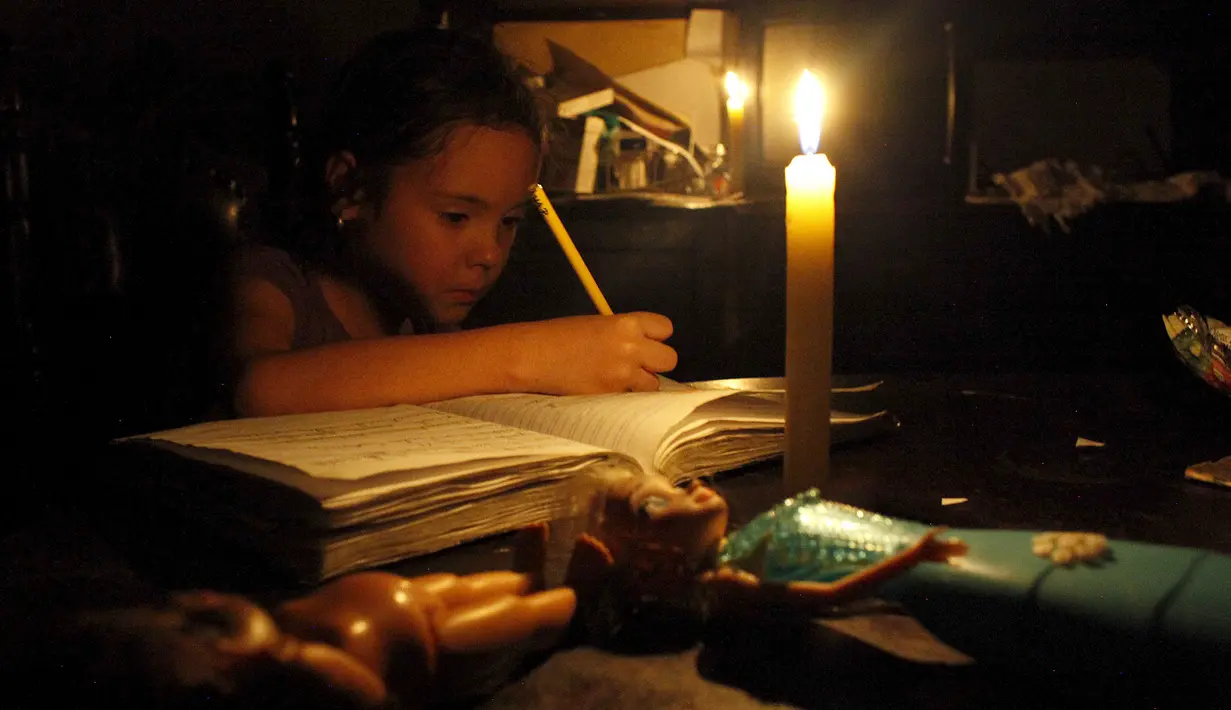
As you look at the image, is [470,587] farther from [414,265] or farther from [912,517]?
[414,265]

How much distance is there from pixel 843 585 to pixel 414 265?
814mm

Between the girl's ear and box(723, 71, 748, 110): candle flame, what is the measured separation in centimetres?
118

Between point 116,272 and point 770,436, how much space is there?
899 millimetres

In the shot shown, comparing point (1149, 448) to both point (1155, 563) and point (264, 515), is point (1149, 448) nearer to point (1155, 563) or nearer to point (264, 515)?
point (1155, 563)

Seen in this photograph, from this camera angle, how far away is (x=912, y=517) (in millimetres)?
498

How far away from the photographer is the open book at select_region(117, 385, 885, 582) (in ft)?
1.37

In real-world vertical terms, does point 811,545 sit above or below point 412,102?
below

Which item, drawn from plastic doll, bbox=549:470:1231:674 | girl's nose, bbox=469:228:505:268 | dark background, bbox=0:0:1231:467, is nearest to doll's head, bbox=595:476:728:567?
plastic doll, bbox=549:470:1231:674

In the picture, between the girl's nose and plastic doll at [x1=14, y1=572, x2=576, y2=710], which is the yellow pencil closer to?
the girl's nose

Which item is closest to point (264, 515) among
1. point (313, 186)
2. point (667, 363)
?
point (667, 363)

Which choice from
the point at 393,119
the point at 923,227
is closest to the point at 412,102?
the point at 393,119

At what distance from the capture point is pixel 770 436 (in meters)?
0.64

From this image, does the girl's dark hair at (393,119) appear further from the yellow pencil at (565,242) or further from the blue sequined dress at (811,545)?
the blue sequined dress at (811,545)

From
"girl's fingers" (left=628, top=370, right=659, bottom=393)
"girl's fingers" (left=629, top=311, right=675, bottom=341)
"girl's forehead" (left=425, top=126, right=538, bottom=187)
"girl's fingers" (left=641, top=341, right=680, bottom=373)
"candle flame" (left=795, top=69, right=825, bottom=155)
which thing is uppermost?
"girl's forehead" (left=425, top=126, right=538, bottom=187)
